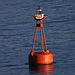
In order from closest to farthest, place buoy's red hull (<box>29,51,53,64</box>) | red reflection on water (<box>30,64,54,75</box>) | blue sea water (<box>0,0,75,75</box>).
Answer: red reflection on water (<box>30,64,54,75</box>)
blue sea water (<box>0,0,75,75</box>)
buoy's red hull (<box>29,51,53,64</box>)

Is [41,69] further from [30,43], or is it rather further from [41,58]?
[30,43]

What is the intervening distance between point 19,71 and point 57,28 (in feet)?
205

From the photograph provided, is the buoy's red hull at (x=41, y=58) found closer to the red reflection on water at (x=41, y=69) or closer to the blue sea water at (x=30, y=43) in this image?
the red reflection on water at (x=41, y=69)

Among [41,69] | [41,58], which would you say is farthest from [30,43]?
[41,69]

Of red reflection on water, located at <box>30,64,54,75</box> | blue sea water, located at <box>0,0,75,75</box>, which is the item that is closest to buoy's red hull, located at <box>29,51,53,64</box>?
red reflection on water, located at <box>30,64,54,75</box>

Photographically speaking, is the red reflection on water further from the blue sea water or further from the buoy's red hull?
the buoy's red hull

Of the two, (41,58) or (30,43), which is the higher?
(41,58)

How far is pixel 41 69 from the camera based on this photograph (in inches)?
4341

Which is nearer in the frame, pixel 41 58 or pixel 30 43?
pixel 41 58

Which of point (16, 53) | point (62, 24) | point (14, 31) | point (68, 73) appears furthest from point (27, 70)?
point (62, 24)

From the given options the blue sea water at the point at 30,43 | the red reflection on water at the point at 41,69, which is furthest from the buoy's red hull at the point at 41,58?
the blue sea water at the point at 30,43

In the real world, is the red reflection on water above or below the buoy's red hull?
below

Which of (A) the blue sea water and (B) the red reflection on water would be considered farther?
(A) the blue sea water

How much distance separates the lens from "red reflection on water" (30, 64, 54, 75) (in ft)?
351
